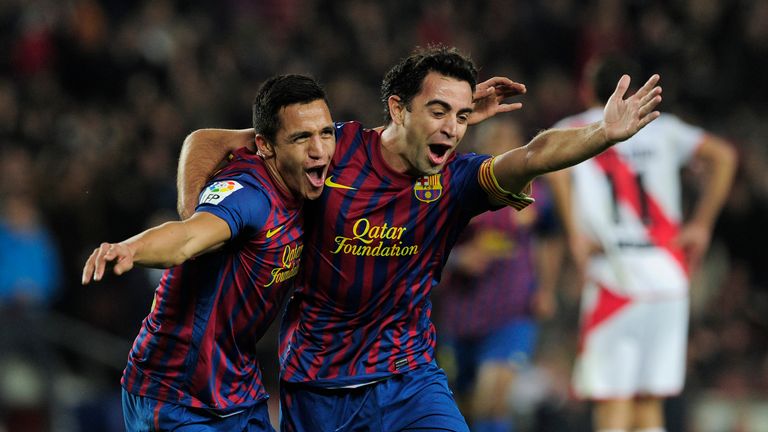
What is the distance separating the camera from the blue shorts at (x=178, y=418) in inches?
180

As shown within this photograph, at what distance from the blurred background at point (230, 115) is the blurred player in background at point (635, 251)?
2539mm

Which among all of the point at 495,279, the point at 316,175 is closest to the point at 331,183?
the point at 316,175

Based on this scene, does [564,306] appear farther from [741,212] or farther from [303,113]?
[303,113]

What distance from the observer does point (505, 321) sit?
331 inches

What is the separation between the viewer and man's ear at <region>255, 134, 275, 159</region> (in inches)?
186

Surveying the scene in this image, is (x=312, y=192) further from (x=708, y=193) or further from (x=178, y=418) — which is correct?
(x=708, y=193)

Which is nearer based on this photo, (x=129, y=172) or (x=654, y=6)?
(x=129, y=172)

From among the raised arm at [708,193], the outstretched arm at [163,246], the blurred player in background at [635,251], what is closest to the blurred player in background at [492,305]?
the blurred player in background at [635,251]

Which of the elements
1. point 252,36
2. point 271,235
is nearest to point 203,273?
point 271,235

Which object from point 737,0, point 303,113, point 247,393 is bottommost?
point 247,393

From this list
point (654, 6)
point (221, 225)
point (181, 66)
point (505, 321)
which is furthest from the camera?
point (654, 6)

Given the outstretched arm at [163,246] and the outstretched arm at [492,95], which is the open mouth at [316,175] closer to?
the outstretched arm at [163,246]

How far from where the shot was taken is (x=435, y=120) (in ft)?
15.7

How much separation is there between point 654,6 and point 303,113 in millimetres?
9506
